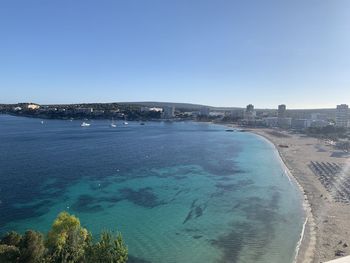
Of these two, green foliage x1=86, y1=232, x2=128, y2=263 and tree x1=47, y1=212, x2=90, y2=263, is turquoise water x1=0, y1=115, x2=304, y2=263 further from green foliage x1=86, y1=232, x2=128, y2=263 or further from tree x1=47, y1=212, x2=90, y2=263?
tree x1=47, y1=212, x2=90, y2=263

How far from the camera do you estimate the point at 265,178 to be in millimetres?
40062

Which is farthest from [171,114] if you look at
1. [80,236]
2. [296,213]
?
[80,236]

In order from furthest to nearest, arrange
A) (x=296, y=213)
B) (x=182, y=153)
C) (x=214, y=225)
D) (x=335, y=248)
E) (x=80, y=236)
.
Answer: (x=182, y=153)
(x=296, y=213)
(x=214, y=225)
(x=335, y=248)
(x=80, y=236)

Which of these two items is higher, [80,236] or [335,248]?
[80,236]

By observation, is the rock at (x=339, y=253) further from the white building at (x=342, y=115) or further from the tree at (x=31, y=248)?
the white building at (x=342, y=115)

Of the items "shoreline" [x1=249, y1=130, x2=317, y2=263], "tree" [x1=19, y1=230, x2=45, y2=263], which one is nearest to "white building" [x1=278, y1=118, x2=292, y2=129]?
"shoreline" [x1=249, y1=130, x2=317, y2=263]

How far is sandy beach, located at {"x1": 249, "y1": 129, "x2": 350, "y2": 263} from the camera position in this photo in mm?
20844

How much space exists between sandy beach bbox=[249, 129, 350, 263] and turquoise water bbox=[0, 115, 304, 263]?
0.93 m

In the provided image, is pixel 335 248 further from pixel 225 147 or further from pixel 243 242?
pixel 225 147

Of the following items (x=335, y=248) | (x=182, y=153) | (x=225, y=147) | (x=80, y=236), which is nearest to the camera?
(x=80, y=236)

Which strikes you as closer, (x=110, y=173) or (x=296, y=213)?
(x=296, y=213)

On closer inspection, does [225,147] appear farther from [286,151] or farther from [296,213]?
[296,213]

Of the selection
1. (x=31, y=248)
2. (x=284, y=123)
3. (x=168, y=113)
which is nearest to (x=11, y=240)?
(x=31, y=248)

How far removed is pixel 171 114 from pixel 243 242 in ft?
465
